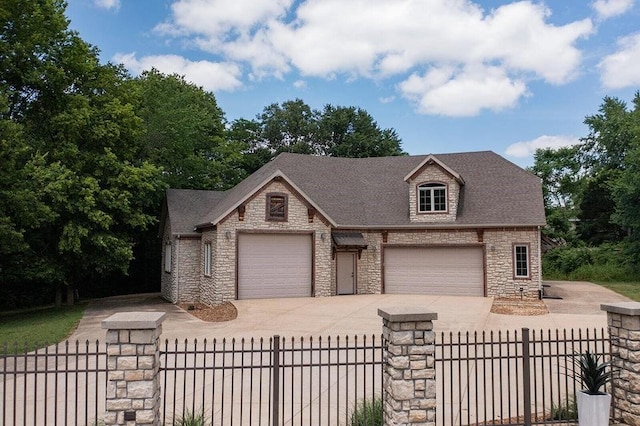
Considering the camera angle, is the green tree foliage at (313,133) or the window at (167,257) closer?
the window at (167,257)

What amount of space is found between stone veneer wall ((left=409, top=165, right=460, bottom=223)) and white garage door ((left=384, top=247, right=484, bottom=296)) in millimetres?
1463

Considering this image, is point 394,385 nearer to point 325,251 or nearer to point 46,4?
point 325,251

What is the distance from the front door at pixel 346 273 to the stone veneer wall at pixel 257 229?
51.3 inches

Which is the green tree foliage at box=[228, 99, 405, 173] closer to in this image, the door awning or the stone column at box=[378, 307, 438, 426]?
the door awning

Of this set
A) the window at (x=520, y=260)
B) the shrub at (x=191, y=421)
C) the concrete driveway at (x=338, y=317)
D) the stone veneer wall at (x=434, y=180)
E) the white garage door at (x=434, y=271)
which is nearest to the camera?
the shrub at (x=191, y=421)

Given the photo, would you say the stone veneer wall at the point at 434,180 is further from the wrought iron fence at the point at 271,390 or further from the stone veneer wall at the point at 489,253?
the wrought iron fence at the point at 271,390

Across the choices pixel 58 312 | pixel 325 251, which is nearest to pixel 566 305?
pixel 325 251

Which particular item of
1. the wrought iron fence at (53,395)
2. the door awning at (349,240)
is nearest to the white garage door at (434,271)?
the door awning at (349,240)

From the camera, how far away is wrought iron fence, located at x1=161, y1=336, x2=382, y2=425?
6.06 meters

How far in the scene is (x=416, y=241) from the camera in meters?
22.6

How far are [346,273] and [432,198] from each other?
18.3ft

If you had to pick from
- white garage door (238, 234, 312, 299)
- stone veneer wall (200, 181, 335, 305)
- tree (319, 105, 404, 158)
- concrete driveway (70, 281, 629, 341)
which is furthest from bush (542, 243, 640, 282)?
white garage door (238, 234, 312, 299)

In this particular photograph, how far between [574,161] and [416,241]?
28595 millimetres

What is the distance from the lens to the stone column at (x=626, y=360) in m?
6.58
